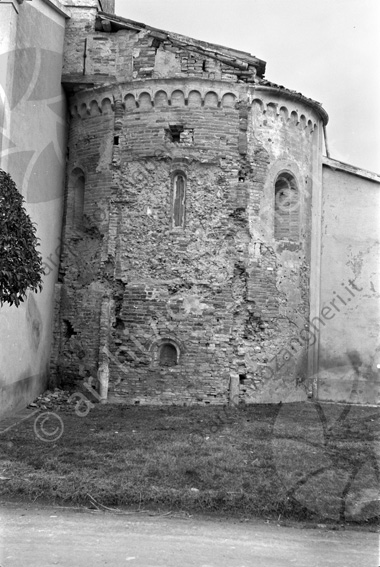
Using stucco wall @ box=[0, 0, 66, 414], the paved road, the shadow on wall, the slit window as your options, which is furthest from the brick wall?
the paved road

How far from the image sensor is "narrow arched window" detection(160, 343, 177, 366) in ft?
49.1

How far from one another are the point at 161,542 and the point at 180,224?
389 inches

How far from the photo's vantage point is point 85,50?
1641 cm

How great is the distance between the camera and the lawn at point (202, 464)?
7.46 meters

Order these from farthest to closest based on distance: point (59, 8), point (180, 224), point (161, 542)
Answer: point (59, 8) < point (180, 224) < point (161, 542)

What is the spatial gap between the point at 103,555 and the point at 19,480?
250 cm

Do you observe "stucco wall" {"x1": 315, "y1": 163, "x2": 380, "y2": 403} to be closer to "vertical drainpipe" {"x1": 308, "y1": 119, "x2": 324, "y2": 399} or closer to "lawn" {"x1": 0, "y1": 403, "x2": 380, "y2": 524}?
"vertical drainpipe" {"x1": 308, "y1": 119, "x2": 324, "y2": 399}

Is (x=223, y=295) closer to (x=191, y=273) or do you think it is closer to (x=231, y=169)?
(x=191, y=273)

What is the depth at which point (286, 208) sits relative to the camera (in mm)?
A: 16312

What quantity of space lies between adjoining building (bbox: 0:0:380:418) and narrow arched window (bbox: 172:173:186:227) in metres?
0.03

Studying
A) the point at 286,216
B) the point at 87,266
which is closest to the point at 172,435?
the point at 87,266

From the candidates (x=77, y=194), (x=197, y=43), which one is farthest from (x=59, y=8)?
(x=77, y=194)

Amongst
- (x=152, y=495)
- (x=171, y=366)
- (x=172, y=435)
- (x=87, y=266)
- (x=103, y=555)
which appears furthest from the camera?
(x=87, y=266)

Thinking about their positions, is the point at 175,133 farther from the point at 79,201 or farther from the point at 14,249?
the point at 14,249
